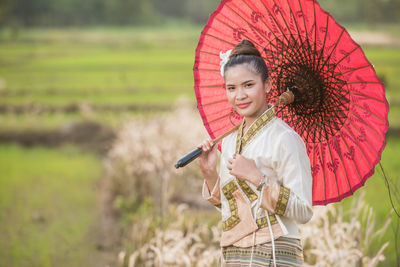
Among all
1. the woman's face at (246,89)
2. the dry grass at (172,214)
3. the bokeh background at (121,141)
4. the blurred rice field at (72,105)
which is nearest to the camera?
the woman's face at (246,89)

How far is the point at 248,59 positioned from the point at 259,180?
1.36 ft

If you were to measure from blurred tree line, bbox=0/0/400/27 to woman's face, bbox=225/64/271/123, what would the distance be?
9757mm

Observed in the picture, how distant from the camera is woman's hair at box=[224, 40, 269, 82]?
5.61 feet

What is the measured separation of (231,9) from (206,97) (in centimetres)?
37

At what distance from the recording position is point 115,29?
1266 cm

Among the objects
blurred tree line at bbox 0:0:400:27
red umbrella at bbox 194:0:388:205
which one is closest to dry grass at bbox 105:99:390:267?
red umbrella at bbox 194:0:388:205

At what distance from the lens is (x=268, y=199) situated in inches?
62.4

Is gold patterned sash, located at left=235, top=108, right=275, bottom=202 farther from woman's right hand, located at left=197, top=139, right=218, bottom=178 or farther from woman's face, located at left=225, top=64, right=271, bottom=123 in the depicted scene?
woman's right hand, located at left=197, top=139, right=218, bottom=178

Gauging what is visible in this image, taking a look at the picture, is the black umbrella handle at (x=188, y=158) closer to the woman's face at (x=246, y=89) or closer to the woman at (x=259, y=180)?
the woman at (x=259, y=180)

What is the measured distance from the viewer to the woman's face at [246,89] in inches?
67.1

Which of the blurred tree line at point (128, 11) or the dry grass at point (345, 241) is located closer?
the dry grass at point (345, 241)

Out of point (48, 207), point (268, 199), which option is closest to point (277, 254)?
point (268, 199)

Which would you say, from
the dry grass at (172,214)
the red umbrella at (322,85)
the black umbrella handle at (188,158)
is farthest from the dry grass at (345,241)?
the black umbrella handle at (188,158)

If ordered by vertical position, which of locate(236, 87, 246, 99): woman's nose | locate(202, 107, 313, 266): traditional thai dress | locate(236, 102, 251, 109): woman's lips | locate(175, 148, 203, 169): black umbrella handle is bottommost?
locate(202, 107, 313, 266): traditional thai dress
